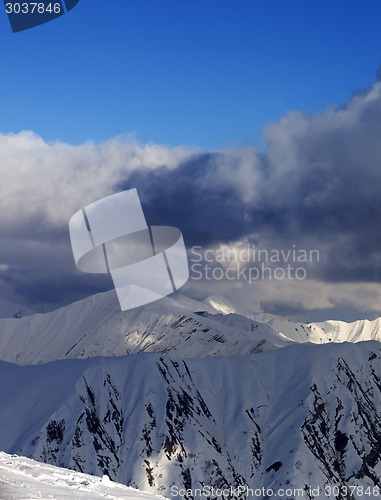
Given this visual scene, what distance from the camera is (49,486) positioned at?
120 feet

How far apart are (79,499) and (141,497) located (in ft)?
24.6

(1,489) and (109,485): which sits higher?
(1,489)

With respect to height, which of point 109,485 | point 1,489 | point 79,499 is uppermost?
point 1,489

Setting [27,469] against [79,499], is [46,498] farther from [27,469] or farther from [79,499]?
[27,469]

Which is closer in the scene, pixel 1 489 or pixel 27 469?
pixel 1 489

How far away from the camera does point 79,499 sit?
3334 centimetres

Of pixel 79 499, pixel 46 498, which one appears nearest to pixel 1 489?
pixel 46 498

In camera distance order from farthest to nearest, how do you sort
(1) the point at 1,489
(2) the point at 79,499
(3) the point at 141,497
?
(3) the point at 141,497 < (2) the point at 79,499 < (1) the point at 1,489

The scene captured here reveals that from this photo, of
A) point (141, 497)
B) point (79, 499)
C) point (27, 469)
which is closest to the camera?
point (79, 499)

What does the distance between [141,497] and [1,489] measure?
11.8 meters

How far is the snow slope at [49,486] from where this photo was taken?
105ft

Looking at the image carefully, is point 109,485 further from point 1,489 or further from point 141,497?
point 1,489

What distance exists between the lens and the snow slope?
3197cm

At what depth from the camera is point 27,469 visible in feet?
142
